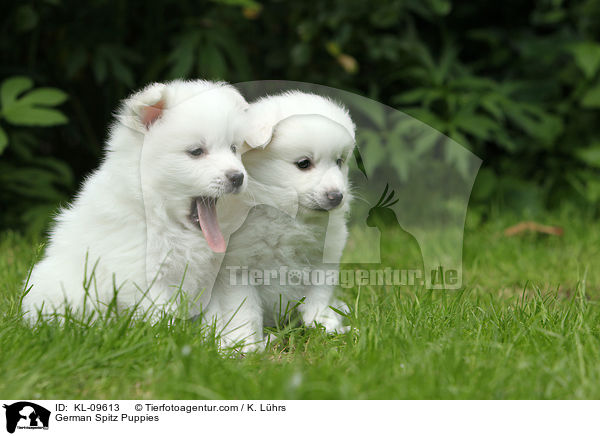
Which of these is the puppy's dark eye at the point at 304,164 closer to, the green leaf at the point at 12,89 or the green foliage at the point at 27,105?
the green foliage at the point at 27,105

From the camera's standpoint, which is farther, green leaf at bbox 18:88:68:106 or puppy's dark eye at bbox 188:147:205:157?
green leaf at bbox 18:88:68:106

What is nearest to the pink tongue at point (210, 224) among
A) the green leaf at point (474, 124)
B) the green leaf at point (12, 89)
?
the green leaf at point (12, 89)

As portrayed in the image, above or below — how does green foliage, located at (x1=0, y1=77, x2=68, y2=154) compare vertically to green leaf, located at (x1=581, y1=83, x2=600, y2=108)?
below

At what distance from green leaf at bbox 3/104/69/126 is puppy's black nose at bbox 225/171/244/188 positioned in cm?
197

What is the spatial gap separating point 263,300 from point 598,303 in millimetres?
1587

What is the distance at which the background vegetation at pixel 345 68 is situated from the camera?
473 centimetres

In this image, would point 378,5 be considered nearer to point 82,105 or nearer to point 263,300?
point 82,105

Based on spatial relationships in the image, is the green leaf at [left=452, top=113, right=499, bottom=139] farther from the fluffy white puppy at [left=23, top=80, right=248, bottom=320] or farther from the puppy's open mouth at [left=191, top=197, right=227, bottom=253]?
the puppy's open mouth at [left=191, top=197, right=227, bottom=253]

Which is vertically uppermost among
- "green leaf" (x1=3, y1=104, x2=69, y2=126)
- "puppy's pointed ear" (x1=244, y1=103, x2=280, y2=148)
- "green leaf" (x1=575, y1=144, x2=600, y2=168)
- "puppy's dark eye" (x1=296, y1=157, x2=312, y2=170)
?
"green leaf" (x1=575, y1=144, x2=600, y2=168)
